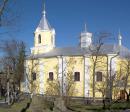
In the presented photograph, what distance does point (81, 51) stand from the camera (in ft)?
197

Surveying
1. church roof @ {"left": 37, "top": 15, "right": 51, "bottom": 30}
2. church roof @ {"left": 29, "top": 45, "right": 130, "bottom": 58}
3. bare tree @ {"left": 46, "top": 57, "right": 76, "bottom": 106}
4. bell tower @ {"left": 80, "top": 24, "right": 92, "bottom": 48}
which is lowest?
bare tree @ {"left": 46, "top": 57, "right": 76, "bottom": 106}

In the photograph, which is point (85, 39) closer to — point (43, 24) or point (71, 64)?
point (71, 64)

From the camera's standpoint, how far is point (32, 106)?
23.9 metres

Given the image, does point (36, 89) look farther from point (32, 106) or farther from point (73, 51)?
point (32, 106)

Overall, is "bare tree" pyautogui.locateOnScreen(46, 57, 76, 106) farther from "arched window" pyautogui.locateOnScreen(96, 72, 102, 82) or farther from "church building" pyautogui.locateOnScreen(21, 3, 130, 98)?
"arched window" pyautogui.locateOnScreen(96, 72, 102, 82)

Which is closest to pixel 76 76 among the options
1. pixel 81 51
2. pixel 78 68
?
pixel 78 68

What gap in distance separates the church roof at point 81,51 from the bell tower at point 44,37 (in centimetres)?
125

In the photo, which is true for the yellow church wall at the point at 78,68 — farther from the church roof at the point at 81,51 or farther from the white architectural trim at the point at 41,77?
the white architectural trim at the point at 41,77

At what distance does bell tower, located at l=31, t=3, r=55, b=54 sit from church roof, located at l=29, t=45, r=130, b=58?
1253 mm

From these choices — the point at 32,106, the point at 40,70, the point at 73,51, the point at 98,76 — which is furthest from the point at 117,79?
the point at 32,106

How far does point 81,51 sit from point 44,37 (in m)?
8.50

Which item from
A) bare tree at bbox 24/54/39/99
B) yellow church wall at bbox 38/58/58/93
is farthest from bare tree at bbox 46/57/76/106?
bare tree at bbox 24/54/39/99

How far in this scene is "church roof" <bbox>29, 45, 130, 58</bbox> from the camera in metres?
58.1

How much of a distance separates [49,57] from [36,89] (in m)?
6.10
